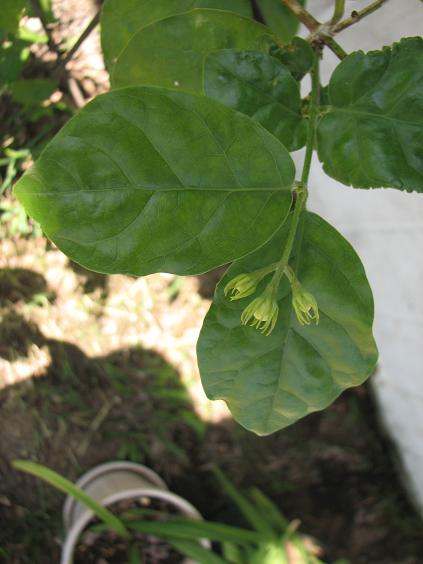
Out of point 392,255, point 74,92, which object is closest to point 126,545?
point 392,255

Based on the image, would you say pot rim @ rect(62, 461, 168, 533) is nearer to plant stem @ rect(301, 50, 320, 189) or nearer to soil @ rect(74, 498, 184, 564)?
soil @ rect(74, 498, 184, 564)

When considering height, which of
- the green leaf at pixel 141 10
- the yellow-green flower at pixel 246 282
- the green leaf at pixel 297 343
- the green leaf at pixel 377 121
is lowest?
the green leaf at pixel 297 343

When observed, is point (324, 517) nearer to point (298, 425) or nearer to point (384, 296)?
point (298, 425)

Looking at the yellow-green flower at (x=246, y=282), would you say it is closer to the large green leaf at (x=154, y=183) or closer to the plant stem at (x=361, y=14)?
the large green leaf at (x=154, y=183)

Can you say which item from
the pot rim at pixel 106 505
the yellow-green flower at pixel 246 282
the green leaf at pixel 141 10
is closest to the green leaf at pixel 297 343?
the yellow-green flower at pixel 246 282

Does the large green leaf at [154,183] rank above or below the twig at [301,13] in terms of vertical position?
below

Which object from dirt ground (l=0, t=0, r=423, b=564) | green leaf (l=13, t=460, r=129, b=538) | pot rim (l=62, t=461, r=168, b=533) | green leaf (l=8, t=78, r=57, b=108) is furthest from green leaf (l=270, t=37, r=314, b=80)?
pot rim (l=62, t=461, r=168, b=533)

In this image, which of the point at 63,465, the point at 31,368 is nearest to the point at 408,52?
the point at 31,368
